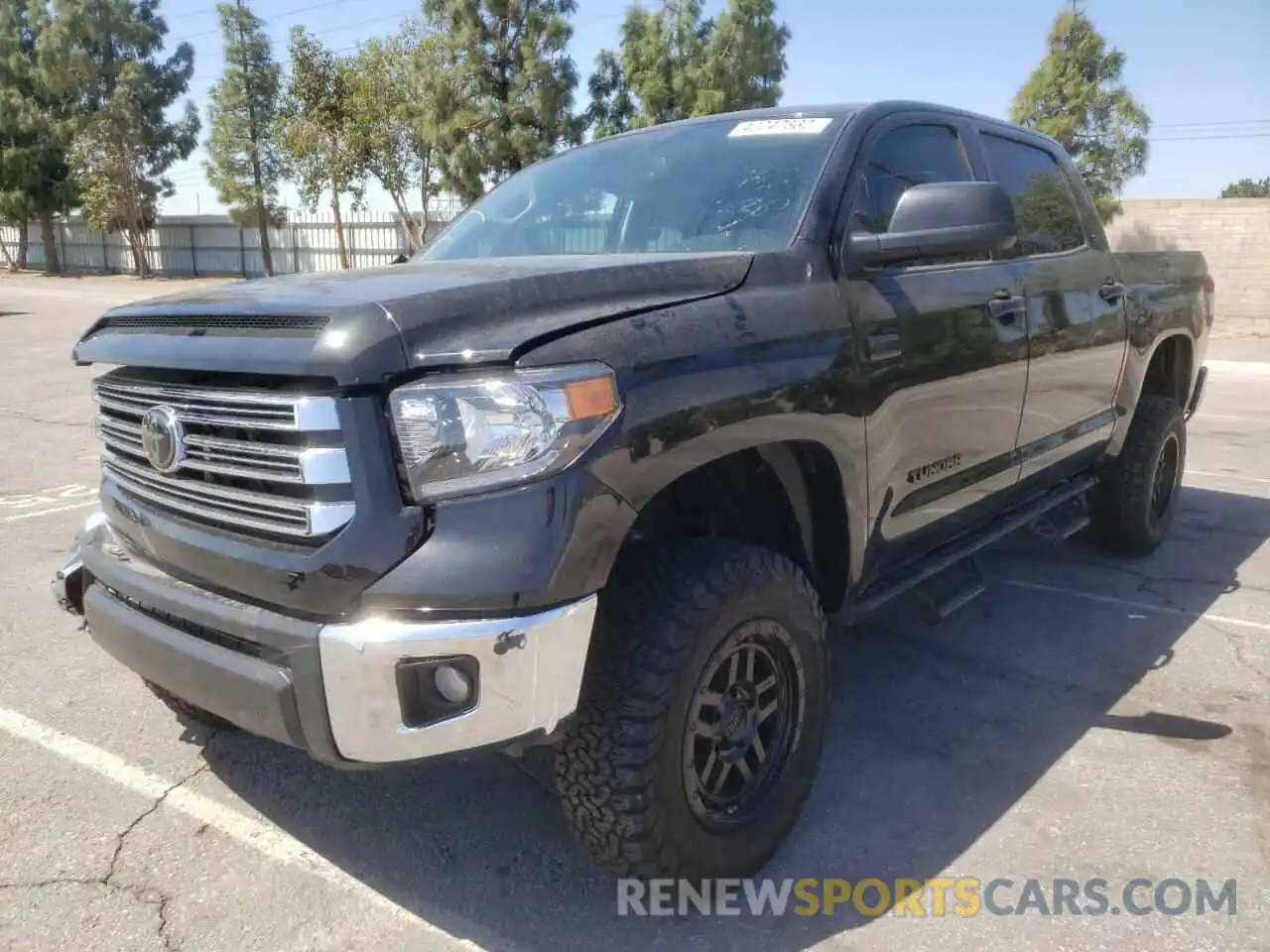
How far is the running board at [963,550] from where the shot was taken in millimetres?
3068

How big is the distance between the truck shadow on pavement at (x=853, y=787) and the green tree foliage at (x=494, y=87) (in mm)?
24639

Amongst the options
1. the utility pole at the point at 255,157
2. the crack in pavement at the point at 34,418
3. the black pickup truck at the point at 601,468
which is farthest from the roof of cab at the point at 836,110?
the utility pole at the point at 255,157

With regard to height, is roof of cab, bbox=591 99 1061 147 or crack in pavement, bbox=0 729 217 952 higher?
roof of cab, bbox=591 99 1061 147

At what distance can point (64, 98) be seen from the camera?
127 feet

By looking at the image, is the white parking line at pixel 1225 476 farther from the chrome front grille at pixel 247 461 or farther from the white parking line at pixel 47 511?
the white parking line at pixel 47 511

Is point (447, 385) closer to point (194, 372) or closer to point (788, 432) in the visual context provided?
point (194, 372)

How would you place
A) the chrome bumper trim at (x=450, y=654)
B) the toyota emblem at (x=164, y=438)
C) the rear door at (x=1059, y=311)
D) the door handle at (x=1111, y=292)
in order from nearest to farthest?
the chrome bumper trim at (x=450, y=654), the toyota emblem at (x=164, y=438), the rear door at (x=1059, y=311), the door handle at (x=1111, y=292)

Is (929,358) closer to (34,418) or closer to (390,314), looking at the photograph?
(390,314)

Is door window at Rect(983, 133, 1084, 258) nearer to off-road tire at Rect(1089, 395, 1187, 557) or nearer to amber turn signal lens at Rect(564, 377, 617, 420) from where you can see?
off-road tire at Rect(1089, 395, 1187, 557)

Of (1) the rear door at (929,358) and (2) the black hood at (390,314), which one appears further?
(1) the rear door at (929,358)

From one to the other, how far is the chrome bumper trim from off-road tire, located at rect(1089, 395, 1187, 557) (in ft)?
12.6

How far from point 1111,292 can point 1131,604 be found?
1422 millimetres

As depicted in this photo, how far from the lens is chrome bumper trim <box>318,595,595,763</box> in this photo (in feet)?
6.33

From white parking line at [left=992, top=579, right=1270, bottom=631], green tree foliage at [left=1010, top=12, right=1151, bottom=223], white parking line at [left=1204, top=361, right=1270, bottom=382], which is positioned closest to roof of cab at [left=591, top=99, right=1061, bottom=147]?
white parking line at [left=992, top=579, right=1270, bottom=631]
